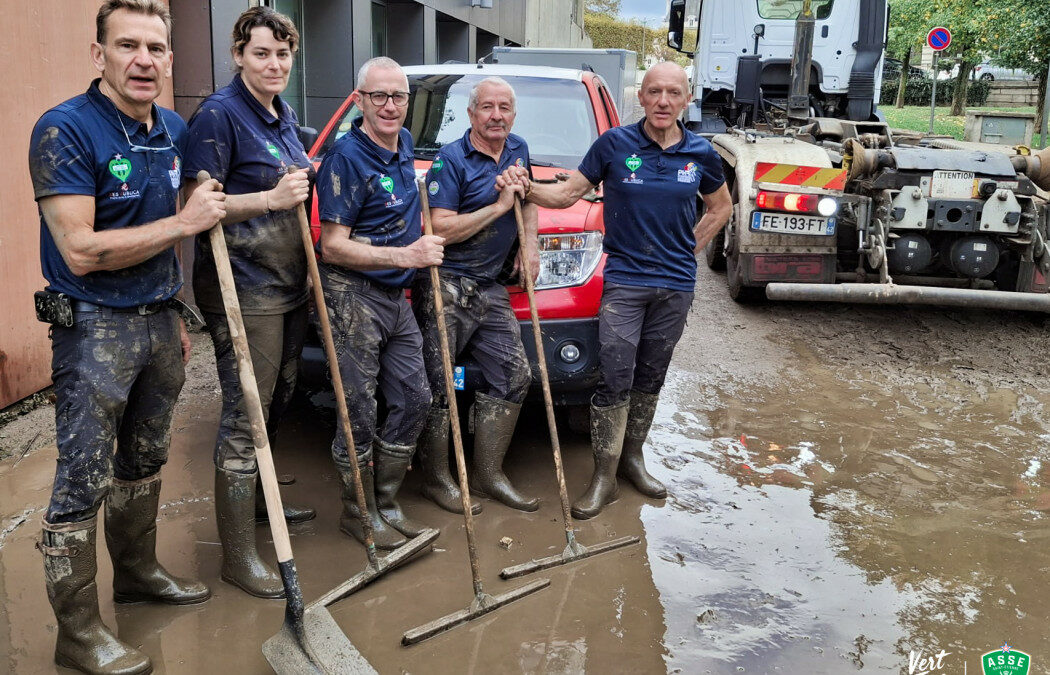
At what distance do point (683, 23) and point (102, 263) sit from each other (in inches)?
411

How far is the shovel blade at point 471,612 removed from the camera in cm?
315

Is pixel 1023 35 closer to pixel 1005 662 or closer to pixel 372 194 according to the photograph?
pixel 1005 662

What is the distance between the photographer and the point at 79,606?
291 centimetres

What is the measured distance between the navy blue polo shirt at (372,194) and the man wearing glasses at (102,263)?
62cm

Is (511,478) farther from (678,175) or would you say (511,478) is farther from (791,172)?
(791,172)

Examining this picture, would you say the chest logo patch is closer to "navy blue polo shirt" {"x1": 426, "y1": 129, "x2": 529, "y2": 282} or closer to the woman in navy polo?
the woman in navy polo

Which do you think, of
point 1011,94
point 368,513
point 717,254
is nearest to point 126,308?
point 368,513

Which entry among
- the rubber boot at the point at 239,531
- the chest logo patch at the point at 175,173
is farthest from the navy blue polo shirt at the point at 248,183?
the rubber boot at the point at 239,531

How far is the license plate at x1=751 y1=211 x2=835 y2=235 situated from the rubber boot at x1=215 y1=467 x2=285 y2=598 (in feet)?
14.9

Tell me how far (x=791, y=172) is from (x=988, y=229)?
4.65 ft

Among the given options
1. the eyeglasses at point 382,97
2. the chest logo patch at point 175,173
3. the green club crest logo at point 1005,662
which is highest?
the eyeglasses at point 382,97

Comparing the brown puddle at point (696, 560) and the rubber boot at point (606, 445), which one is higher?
the rubber boot at point (606, 445)

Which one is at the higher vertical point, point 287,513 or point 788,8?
point 788,8

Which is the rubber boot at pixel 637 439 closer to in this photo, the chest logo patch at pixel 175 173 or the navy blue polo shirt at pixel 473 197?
the navy blue polo shirt at pixel 473 197
